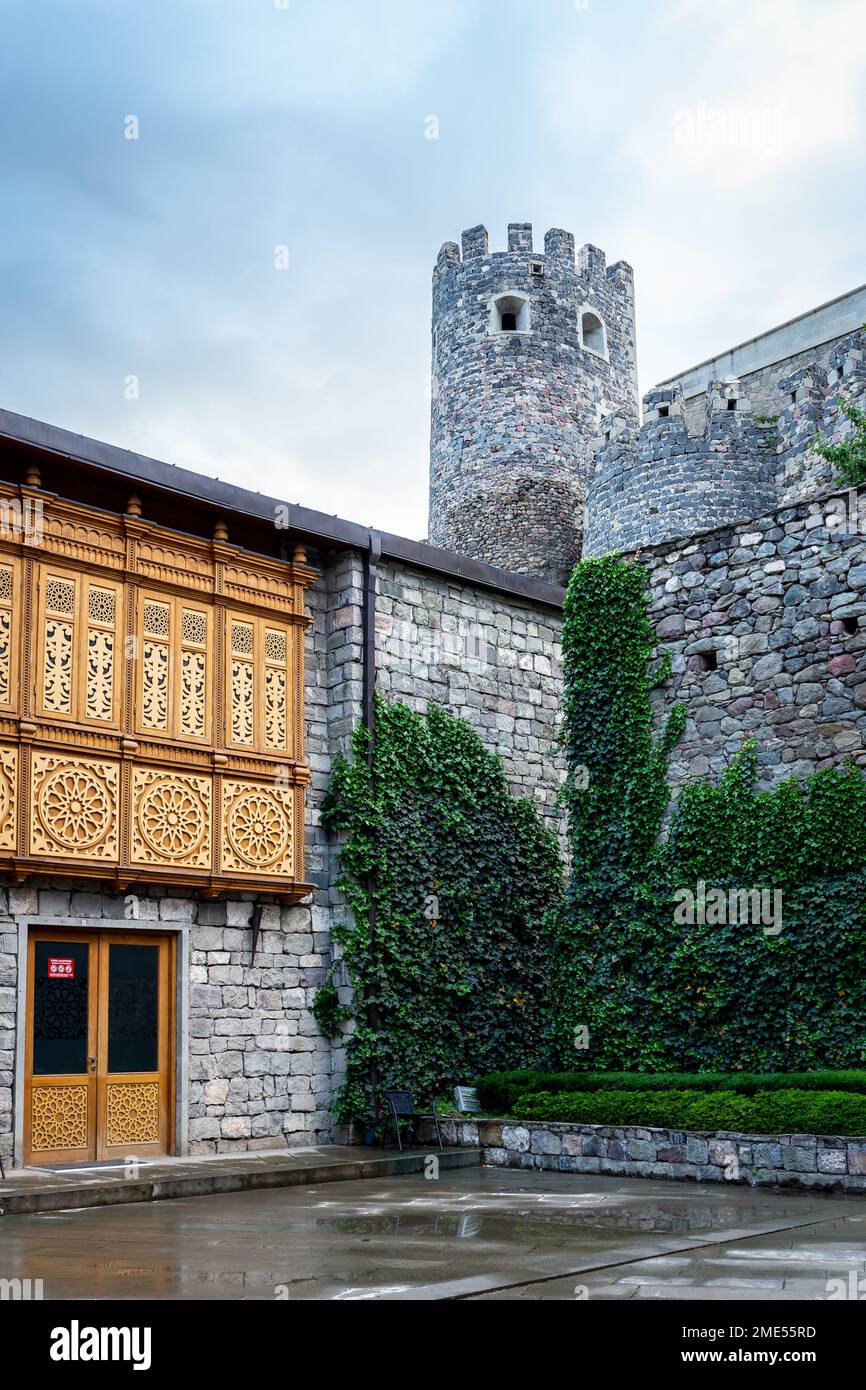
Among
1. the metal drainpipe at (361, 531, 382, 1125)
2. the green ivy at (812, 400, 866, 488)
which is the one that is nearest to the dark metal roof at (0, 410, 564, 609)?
the metal drainpipe at (361, 531, 382, 1125)

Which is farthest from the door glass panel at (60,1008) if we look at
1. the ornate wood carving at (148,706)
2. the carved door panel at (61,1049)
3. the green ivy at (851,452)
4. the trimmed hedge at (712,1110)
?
the green ivy at (851,452)

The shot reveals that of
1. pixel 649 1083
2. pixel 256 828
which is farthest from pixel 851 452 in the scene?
pixel 256 828

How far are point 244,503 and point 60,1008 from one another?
4.45 m

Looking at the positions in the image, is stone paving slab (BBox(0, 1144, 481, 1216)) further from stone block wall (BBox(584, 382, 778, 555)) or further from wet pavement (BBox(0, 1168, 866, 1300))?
stone block wall (BBox(584, 382, 778, 555))

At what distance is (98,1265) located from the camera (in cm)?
619

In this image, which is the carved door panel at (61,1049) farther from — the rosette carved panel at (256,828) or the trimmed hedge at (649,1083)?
the trimmed hedge at (649,1083)

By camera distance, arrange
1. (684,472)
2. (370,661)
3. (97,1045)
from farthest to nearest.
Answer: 1. (684,472)
2. (370,661)
3. (97,1045)

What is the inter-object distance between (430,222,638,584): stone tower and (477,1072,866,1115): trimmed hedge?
1852 cm

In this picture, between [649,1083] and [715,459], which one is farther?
[715,459]

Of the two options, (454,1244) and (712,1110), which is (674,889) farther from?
(454,1244)

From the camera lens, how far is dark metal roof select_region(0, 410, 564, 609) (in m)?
10.4

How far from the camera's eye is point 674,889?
11.9 metres
